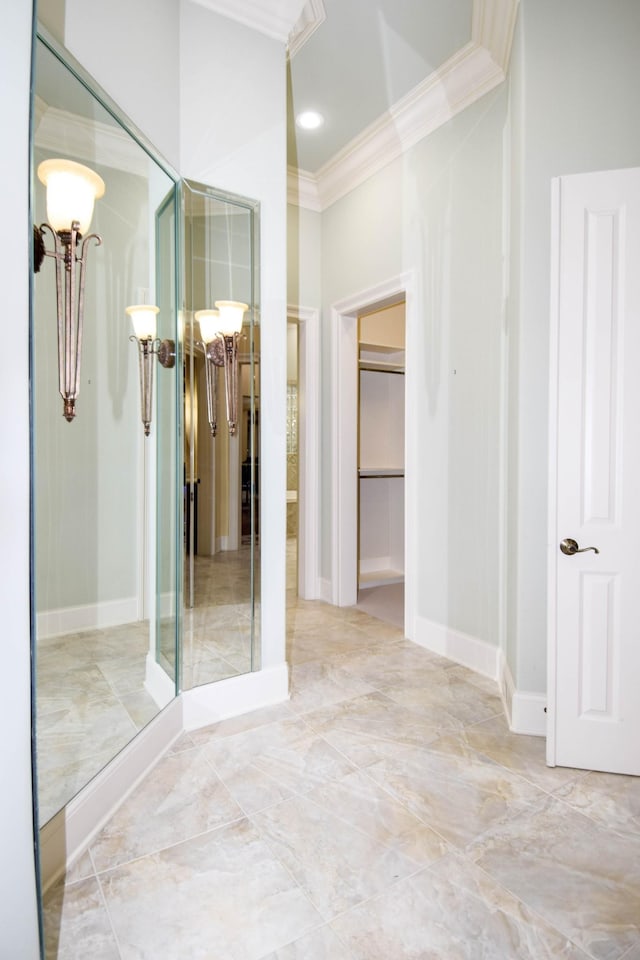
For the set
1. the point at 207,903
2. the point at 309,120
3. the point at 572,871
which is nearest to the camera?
the point at 207,903

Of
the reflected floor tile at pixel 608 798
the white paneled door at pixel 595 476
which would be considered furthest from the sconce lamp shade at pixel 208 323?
the reflected floor tile at pixel 608 798

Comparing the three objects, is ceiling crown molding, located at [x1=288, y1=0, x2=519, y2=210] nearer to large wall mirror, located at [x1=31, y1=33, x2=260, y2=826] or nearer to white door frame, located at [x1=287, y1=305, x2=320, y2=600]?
white door frame, located at [x1=287, y1=305, x2=320, y2=600]

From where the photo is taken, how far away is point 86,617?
1.73 meters

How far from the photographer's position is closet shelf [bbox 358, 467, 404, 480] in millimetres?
4726

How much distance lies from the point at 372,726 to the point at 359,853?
760 millimetres

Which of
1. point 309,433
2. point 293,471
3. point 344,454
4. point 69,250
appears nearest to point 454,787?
point 69,250

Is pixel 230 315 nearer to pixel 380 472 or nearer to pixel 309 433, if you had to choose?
pixel 309 433

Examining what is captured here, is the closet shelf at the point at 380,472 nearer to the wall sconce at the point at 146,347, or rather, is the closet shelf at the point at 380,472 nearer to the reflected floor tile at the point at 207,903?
the wall sconce at the point at 146,347

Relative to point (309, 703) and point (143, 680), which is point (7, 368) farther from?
point (309, 703)

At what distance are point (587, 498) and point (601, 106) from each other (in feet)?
5.09

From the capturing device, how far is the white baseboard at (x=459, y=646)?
2.88m

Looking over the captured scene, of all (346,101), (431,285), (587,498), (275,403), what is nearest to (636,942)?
(587,498)

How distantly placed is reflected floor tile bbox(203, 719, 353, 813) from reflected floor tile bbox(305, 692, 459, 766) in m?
0.07

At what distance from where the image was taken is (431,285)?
3.23 metres
